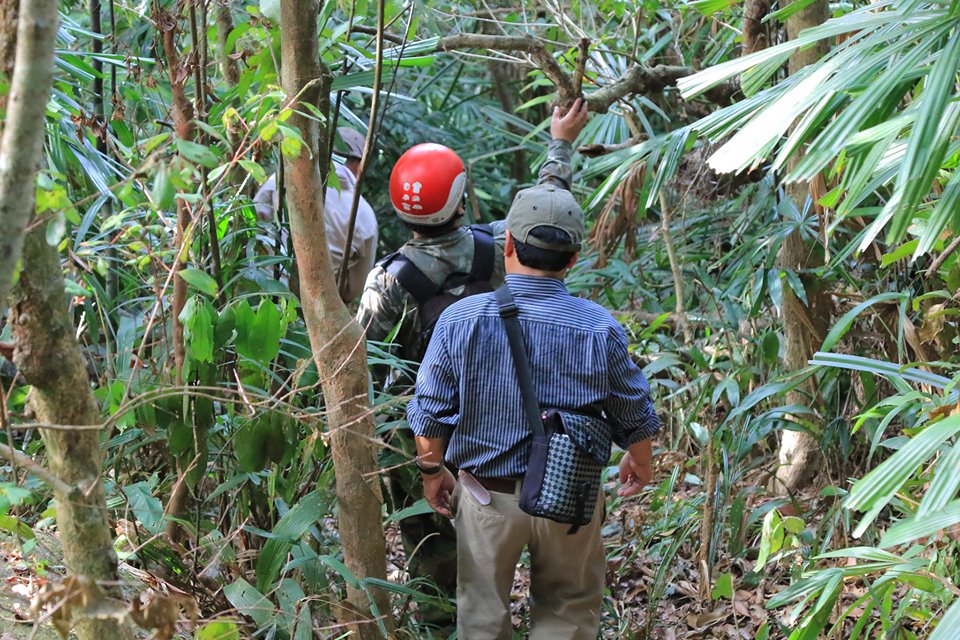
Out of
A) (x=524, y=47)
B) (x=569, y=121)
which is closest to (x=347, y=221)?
(x=524, y=47)

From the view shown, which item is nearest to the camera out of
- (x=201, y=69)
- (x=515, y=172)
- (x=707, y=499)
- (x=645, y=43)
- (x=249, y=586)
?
(x=249, y=586)

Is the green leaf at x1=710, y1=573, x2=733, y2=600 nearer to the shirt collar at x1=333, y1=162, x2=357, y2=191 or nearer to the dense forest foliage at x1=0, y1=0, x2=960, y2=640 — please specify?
the dense forest foliage at x1=0, y1=0, x2=960, y2=640

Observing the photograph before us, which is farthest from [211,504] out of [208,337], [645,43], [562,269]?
[645,43]

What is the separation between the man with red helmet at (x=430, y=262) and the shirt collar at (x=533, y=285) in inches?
20.8

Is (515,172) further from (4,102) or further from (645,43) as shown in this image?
(4,102)

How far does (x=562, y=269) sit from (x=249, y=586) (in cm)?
109

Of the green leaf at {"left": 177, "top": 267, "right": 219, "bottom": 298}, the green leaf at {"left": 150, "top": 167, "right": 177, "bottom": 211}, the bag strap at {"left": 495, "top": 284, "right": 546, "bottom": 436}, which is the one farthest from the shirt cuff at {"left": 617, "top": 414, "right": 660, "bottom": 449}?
the green leaf at {"left": 150, "top": 167, "right": 177, "bottom": 211}

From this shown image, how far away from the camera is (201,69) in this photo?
251 cm

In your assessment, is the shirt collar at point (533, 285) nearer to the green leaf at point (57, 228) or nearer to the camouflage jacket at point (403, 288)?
the camouflage jacket at point (403, 288)

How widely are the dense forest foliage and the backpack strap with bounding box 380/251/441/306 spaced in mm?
308

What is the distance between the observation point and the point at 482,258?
10.2ft

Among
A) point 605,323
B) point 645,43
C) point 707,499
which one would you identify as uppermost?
point 645,43

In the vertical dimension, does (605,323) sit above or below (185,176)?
below

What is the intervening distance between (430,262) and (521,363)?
0.75 meters
